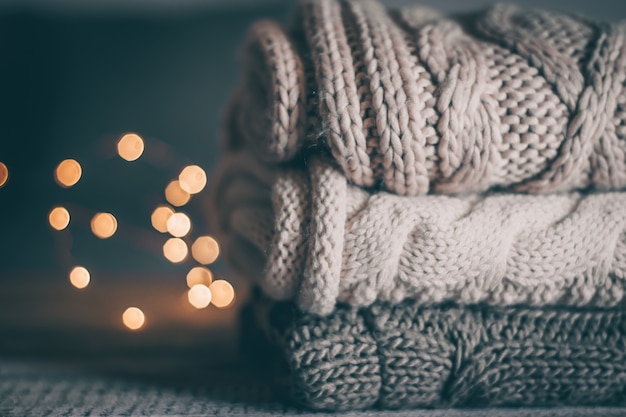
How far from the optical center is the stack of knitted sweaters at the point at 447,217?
39 cm

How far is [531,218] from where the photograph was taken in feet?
1.35

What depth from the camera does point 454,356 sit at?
0.41m

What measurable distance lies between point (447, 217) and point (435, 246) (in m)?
0.03

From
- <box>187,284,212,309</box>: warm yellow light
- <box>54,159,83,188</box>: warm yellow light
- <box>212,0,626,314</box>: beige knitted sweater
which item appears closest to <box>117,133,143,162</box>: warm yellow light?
<box>54,159,83,188</box>: warm yellow light

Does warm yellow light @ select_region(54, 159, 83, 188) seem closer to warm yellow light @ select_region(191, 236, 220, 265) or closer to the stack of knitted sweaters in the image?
warm yellow light @ select_region(191, 236, 220, 265)

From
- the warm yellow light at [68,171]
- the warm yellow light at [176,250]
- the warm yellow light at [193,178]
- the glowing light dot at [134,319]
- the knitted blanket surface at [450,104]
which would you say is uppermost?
the knitted blanket surface at [450,104]

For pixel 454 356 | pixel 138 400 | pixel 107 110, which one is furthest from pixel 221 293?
pixel 107 110

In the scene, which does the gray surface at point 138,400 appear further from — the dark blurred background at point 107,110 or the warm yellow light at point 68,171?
the dark blurred background at point 107,110

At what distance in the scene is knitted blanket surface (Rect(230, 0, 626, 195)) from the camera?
0.39 m

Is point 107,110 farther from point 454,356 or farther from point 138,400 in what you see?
point 454,356

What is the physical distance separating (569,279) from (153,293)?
672 millimetres

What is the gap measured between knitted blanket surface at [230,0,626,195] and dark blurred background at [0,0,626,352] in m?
0.55

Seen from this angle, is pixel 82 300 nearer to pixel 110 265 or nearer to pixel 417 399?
pixel 110 265

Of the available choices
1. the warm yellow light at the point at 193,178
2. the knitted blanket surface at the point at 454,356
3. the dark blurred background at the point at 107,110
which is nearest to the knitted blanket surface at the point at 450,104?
the knitted blanket surface at the point at 454,356
